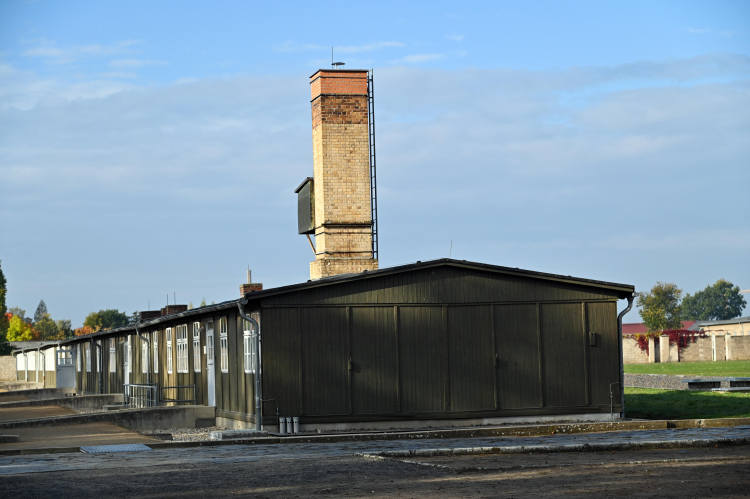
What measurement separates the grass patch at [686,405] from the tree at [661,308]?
2861 inches

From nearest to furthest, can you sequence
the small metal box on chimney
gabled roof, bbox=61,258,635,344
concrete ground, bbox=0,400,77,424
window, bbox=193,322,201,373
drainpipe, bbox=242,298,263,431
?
drainpipe, bbox=242,298,263,431 → gabled roof, bbox=61,258,635,344 → window, bbox=193,322,201,373 → the small metal box on chimney → concrete ground, bbox=0,400,77,424

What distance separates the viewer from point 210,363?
73.3 ft

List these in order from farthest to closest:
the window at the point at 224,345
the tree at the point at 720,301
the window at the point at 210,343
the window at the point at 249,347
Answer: the tree at the point at 720,301 → the window at the point at 210,343 → the window at the point at 224,345 → the window at the point at 249,347

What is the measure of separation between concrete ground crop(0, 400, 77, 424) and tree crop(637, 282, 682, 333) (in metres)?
75.2

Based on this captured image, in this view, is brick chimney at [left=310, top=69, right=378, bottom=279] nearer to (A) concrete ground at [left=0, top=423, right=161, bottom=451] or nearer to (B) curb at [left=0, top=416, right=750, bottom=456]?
(A) concrete ground at [left=0, top=423, right=161, bottom=451]

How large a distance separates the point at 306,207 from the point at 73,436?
33.4 ft

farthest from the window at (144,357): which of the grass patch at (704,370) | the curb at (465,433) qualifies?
the grass patch at (704,370)

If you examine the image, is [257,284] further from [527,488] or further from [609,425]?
[527,488]

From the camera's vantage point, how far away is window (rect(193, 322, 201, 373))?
23.5 meters

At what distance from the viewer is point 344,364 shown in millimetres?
18422

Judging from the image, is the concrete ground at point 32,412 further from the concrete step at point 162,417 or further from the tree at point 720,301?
the tree at point 720,301

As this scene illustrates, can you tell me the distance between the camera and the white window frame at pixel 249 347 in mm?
18734

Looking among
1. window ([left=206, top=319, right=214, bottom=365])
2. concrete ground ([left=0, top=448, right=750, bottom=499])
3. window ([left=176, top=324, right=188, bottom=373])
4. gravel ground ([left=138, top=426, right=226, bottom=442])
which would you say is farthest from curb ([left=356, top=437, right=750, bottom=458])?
window ([left=176, top=324, right=188, bottom=373])

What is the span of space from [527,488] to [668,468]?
2707mm
